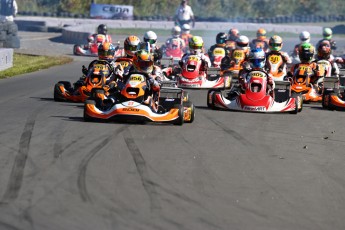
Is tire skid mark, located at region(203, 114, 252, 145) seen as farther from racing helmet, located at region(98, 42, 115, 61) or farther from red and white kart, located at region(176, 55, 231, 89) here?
red and white kart, located at region(176, 55, 231, 89)

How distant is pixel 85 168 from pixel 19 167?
2.17 ft

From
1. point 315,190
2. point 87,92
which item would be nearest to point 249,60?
point 87,92

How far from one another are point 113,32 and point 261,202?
40.7 meters

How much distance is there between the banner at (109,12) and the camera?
170 ft

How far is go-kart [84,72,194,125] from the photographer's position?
43.6 ft

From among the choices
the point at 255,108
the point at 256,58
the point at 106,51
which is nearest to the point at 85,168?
the point at 255,108

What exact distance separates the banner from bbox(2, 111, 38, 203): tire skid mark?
39235 mm

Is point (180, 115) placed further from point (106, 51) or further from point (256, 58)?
point (106, 51)

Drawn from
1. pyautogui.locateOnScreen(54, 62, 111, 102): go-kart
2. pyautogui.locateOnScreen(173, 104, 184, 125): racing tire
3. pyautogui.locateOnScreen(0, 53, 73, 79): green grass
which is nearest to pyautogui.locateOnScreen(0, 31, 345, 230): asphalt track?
pyautogui.locateOnScreen(173, 104, 184, 125): racing tire

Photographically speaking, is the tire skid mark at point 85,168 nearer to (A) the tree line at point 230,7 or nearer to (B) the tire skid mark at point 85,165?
(B) the tire skid mark at point 85,165

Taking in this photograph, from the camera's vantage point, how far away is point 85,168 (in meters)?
9.73

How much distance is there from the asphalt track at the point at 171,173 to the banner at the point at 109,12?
3722 cm

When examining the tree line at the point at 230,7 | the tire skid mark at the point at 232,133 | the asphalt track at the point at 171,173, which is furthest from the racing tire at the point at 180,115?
the tree line at the point at 230,7

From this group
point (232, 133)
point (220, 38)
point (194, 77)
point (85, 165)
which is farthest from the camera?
point (220, 38)
